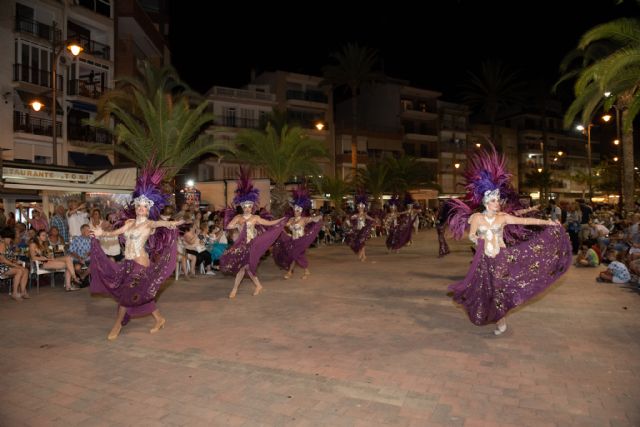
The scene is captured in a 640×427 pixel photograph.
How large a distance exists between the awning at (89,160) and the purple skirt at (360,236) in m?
20.8

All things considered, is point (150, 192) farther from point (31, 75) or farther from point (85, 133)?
point (85, 133)

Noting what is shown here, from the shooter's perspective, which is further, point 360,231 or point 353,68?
point 353,68

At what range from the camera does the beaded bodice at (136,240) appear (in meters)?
6.82

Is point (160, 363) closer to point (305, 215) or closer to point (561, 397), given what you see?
point (561, 397)

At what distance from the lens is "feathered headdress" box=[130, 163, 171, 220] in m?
7.16

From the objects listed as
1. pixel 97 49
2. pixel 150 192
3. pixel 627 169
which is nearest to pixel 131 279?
pixel 150 192

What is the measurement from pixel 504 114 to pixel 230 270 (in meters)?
74.0

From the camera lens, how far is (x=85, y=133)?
31781 millimetres

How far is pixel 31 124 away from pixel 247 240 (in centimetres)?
2631

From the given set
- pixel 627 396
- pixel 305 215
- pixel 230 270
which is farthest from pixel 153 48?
pixel 627 396

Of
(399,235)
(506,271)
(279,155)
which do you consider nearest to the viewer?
(506,271)

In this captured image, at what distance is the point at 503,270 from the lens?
641cm

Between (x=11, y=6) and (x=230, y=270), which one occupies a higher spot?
(x=11, y=6)

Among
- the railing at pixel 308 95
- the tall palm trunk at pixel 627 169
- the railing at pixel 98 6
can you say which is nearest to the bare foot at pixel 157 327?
the tall palm trunk at pixel 627 169
